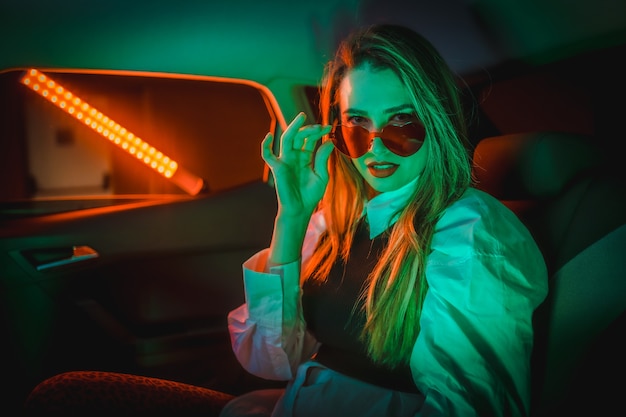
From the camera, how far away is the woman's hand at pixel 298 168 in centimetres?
140

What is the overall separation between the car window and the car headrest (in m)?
0.96

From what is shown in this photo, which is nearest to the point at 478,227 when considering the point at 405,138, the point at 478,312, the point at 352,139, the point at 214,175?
the point at 478,312

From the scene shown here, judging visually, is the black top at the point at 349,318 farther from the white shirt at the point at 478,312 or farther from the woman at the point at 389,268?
the white shirt at the point at 478,312

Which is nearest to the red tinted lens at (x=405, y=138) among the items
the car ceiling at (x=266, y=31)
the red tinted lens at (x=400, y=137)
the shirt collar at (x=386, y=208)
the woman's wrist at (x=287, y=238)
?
the red tinted lens at (x=400, y=137)

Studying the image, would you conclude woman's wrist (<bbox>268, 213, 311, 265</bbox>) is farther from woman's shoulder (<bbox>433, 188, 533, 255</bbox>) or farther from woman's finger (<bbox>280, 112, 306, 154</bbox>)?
woman's shoulder (<bbox>433, 188, 533, 255</bbox>)

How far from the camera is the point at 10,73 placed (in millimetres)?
1728

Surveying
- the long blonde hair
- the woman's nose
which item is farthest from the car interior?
the woman's nose

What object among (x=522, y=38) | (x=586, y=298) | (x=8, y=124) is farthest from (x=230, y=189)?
(x=586, y=298)

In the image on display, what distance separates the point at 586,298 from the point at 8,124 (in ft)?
7.03

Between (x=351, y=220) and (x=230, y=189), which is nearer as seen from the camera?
(x=351, y=220)

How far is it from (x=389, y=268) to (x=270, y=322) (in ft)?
1.28

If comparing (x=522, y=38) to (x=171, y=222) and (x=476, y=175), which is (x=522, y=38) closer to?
(x=476, y=175)

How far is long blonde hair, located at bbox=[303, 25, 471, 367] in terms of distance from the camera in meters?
1.23

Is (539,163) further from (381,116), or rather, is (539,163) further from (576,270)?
(381,116)
